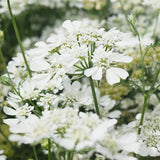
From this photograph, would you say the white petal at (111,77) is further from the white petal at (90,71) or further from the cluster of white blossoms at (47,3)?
the cluster of white blossoms at (47,3)

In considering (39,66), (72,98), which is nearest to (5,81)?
(39,66)

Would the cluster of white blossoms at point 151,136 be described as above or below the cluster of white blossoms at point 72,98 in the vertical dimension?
below

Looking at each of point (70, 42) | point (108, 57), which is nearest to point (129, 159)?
point (108, 57)

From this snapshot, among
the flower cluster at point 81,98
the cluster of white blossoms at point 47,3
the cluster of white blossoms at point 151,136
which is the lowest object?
the cluster of white blossoms at point 151,136

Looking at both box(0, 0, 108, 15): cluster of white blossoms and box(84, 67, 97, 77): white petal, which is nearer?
box(84, 67, 97, 77): white petal

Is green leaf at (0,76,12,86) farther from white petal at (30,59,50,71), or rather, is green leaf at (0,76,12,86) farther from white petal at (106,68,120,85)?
white petal at (106,68,120,85)

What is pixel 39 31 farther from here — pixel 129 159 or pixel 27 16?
pixel 129 159

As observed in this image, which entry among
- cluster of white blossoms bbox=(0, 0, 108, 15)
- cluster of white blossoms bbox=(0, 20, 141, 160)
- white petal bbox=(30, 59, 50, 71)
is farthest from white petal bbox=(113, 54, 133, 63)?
cluster of white blossoms bbox=(0, 0, 108, 15)

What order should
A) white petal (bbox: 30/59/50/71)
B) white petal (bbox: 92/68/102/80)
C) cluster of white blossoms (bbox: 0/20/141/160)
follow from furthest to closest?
white petal (bbox: 30/59/50/71)
white petal (bbox: 92/68/102/80)
cluster of white blossoms (bbox: 0/20/141/160)

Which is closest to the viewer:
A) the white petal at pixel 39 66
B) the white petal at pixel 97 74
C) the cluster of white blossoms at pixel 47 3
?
the white petal at pixel 97 74

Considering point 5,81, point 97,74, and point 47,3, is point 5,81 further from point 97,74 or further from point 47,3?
point 47,3

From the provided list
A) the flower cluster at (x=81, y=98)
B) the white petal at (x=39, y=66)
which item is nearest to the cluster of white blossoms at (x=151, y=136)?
the flower cluster at (x=81, y=98)
